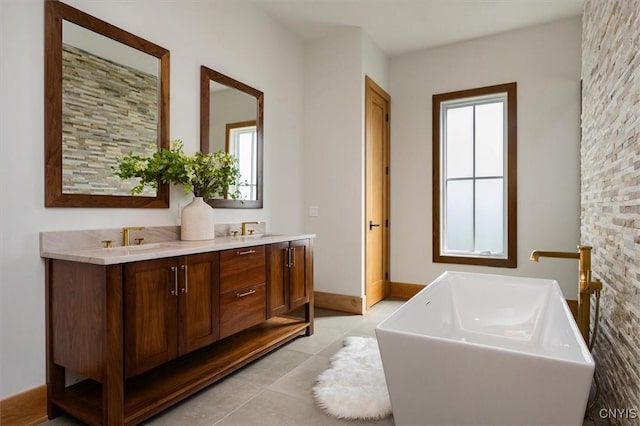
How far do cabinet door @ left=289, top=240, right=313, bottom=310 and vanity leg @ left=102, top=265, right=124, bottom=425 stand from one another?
4.69 feet

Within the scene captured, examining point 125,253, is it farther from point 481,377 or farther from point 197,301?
point 481,377

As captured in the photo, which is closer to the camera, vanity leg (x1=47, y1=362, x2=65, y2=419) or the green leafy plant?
vanity leg (x1=47, y1=362, x2=65, y2=419)

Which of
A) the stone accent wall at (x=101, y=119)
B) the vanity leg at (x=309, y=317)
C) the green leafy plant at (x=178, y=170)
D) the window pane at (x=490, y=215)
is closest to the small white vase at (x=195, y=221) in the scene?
the green leafy plant at (x=178, y=170)

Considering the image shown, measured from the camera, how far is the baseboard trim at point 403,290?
14.6ft

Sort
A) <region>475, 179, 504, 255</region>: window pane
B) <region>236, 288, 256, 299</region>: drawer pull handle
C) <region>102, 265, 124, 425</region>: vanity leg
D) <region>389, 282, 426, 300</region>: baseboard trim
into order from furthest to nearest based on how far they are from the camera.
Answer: <region>389, 282, 426, 300</region>: baseboard trim → <region>475, 179, 504, 255</region>: window pane → <region>236, 288, 256, 299</region>: drawer pull handle → <region>102, 265, 124, 425</region>: vanity leg

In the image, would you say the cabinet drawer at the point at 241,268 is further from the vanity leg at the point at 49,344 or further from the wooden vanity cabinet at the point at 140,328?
the vanity leg at the point at 49,344

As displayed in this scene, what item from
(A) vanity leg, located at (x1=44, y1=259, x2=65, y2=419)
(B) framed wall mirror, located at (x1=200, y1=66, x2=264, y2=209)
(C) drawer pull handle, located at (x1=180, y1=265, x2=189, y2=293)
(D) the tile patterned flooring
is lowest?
(D) the tile patterned flooring

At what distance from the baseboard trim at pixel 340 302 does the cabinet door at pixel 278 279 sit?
3.72ft

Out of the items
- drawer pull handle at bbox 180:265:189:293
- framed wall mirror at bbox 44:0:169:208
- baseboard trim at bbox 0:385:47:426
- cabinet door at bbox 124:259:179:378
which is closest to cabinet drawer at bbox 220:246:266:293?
drawer pull handle at bbox 180:265:189:293

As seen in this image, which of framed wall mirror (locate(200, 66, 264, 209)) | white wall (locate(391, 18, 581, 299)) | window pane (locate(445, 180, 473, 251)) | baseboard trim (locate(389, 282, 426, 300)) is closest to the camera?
framed wall mirror (locate(200, 66, 264, 209))

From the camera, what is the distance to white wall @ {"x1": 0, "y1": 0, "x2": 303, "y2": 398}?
1.78 meters

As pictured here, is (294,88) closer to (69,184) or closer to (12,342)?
(69,184)

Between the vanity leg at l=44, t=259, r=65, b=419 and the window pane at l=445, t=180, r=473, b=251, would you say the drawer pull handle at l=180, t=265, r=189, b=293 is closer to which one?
the vanity leg at l=44, t=259, r=65, b=419

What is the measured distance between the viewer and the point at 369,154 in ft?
13.2
